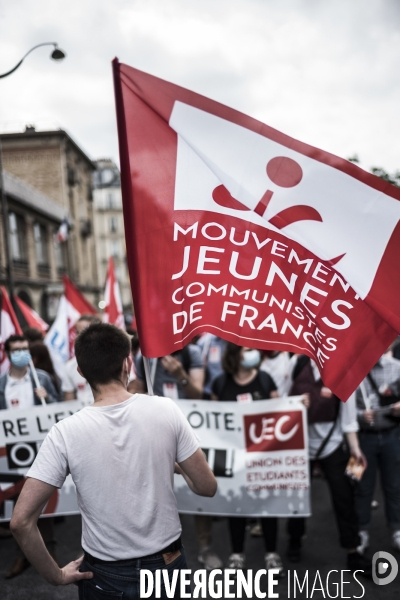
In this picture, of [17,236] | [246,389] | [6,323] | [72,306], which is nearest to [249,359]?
[246,389]

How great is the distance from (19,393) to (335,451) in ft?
8.94

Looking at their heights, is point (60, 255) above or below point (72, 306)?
above

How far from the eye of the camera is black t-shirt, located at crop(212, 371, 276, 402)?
13.7ft

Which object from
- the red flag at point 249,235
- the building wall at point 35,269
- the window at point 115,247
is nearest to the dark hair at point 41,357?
the red flag at point 249,235

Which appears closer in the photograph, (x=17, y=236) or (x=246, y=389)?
(x=246, y=389)

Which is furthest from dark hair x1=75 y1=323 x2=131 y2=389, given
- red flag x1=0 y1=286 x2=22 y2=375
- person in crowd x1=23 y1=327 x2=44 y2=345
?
person in crowd x1=23 y1=327 x2=44 y2=345

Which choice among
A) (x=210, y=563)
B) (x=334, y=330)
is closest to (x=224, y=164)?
(x=334, y=330)

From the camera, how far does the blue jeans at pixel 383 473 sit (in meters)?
4.12

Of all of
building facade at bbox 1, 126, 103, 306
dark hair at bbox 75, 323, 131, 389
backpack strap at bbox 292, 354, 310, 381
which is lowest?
backpack strap at bbox 292, 354, 310, 381

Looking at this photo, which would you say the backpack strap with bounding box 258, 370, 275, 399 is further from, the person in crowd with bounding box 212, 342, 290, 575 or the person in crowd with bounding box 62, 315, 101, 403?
the person in crowd with bounding box 62, 315, 101, 403

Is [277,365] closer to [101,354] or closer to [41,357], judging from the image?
[41,357]

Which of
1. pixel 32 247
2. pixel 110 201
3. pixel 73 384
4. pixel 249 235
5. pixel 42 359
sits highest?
pixel 110 201

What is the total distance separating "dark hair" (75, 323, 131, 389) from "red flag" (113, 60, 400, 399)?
0.27 metres

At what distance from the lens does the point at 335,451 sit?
404 centimetres
